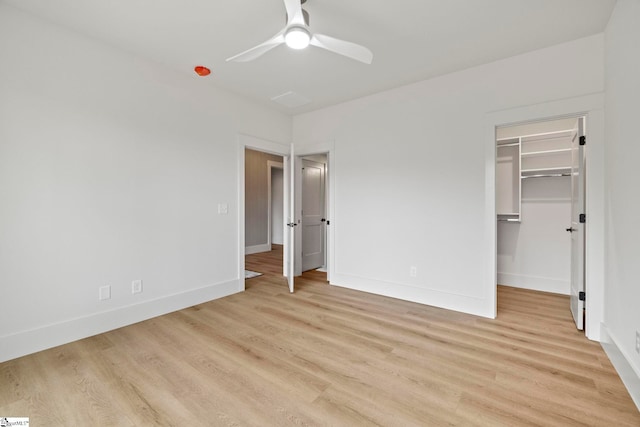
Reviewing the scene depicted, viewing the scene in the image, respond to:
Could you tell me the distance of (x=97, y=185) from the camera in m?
2.56

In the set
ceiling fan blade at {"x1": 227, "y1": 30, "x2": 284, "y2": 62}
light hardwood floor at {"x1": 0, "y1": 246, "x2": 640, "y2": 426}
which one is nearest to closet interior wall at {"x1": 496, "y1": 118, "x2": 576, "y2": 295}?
light hardwood floor at {"x1": 0, "y1": 246, "x2": 640, "y2": 426}

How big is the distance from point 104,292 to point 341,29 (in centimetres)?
324

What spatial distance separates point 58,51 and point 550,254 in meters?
5.93

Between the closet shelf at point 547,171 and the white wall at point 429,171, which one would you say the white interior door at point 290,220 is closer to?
the white wall at point 429,171

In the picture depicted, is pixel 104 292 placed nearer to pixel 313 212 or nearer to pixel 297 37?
pixel 297 37

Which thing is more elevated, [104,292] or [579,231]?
[579,231]

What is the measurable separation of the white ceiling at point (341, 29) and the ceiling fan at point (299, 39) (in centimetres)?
31

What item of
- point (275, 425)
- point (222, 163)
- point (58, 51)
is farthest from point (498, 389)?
point (58, 51)

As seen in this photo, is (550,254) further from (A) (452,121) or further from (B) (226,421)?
(B) (226,421)

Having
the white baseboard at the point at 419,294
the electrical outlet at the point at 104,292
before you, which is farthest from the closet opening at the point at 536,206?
the electrical outlet at the point at 104,292

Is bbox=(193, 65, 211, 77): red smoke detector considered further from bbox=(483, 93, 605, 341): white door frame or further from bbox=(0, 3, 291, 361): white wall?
bbox=(483, 93, 605, 341): white door frame

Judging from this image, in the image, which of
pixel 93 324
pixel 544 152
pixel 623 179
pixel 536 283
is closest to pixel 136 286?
pixel 93 324

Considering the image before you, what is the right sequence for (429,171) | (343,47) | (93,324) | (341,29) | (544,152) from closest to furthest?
(343,47)
(341,29)
(93,324)
(429,171)
(544,152)

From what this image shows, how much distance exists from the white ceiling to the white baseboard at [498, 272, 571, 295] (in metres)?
2.97
